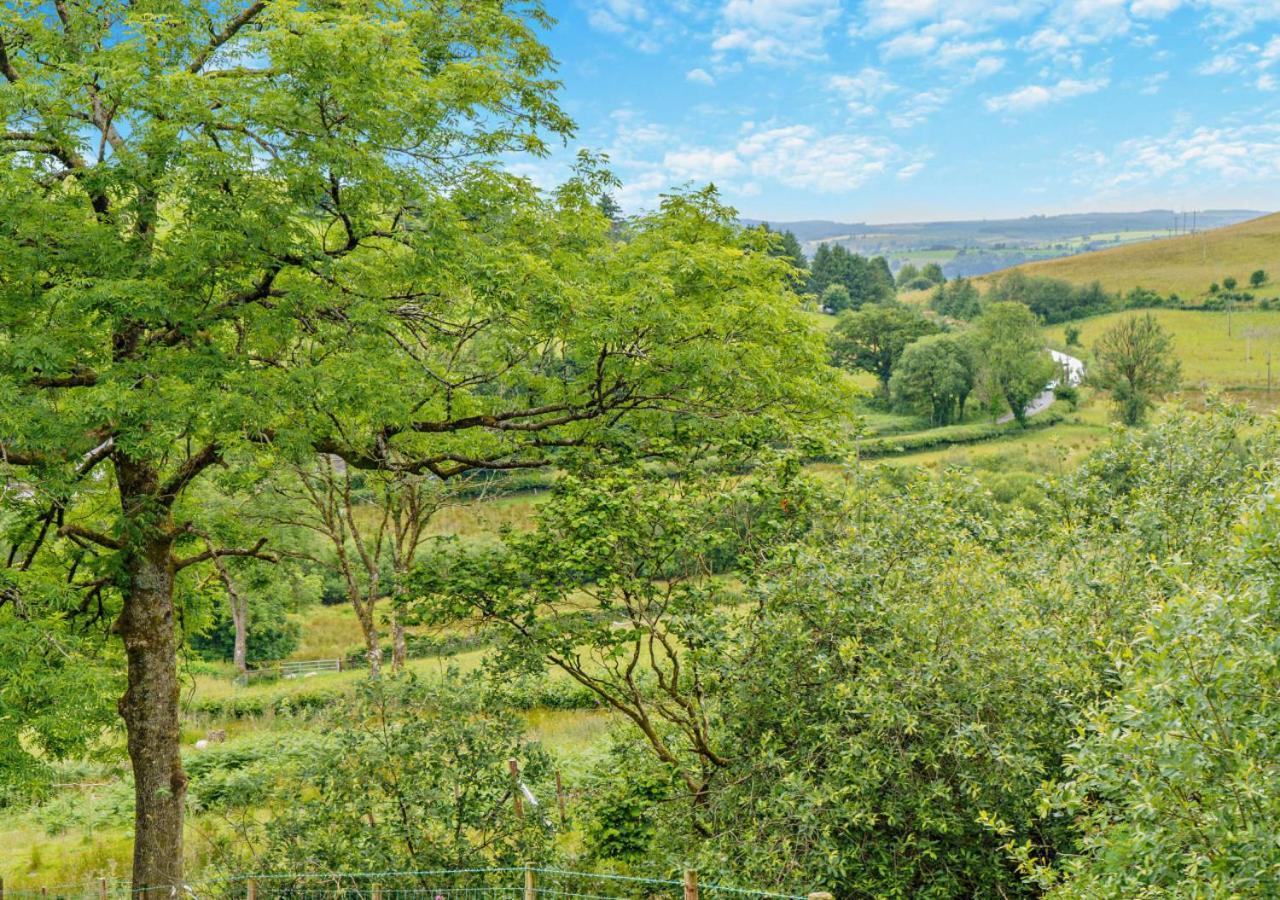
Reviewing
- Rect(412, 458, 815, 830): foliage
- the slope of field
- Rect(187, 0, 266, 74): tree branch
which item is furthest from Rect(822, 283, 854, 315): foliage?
Rect(412, 458, 815, 830): foliage

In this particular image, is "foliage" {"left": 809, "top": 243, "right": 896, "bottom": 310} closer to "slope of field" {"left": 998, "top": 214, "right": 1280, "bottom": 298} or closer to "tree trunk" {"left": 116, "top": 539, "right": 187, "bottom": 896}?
"slope of field" {"left": 998, "top": 214, "right": 1280, "bottom": 298}

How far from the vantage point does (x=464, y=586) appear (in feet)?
32.1

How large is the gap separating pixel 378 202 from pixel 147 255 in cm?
253

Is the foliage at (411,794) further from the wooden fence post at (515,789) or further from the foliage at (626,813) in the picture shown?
the foliage at (626,813)

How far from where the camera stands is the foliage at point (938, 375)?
76250 millimetres

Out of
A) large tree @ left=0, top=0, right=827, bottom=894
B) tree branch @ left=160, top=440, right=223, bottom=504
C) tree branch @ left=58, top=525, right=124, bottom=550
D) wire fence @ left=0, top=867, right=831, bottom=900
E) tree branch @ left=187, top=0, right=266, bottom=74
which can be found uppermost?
tree branch @ left=187, top=0, right=266, bottom=74

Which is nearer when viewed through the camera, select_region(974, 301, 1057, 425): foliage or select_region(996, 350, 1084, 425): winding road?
select_region(974, 301, 1057, 425): foliage

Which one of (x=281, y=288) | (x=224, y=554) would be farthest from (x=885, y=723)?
(x=224, y=554)

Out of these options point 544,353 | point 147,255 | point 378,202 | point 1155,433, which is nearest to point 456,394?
point 544,353

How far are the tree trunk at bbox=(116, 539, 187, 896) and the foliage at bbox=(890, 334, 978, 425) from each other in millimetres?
72461

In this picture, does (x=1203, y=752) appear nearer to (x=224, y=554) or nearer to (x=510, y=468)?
(x=510, y=468)

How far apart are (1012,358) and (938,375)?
20.1 ft

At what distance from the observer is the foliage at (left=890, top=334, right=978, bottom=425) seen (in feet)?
250

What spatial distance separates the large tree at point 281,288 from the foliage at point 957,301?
114 m
